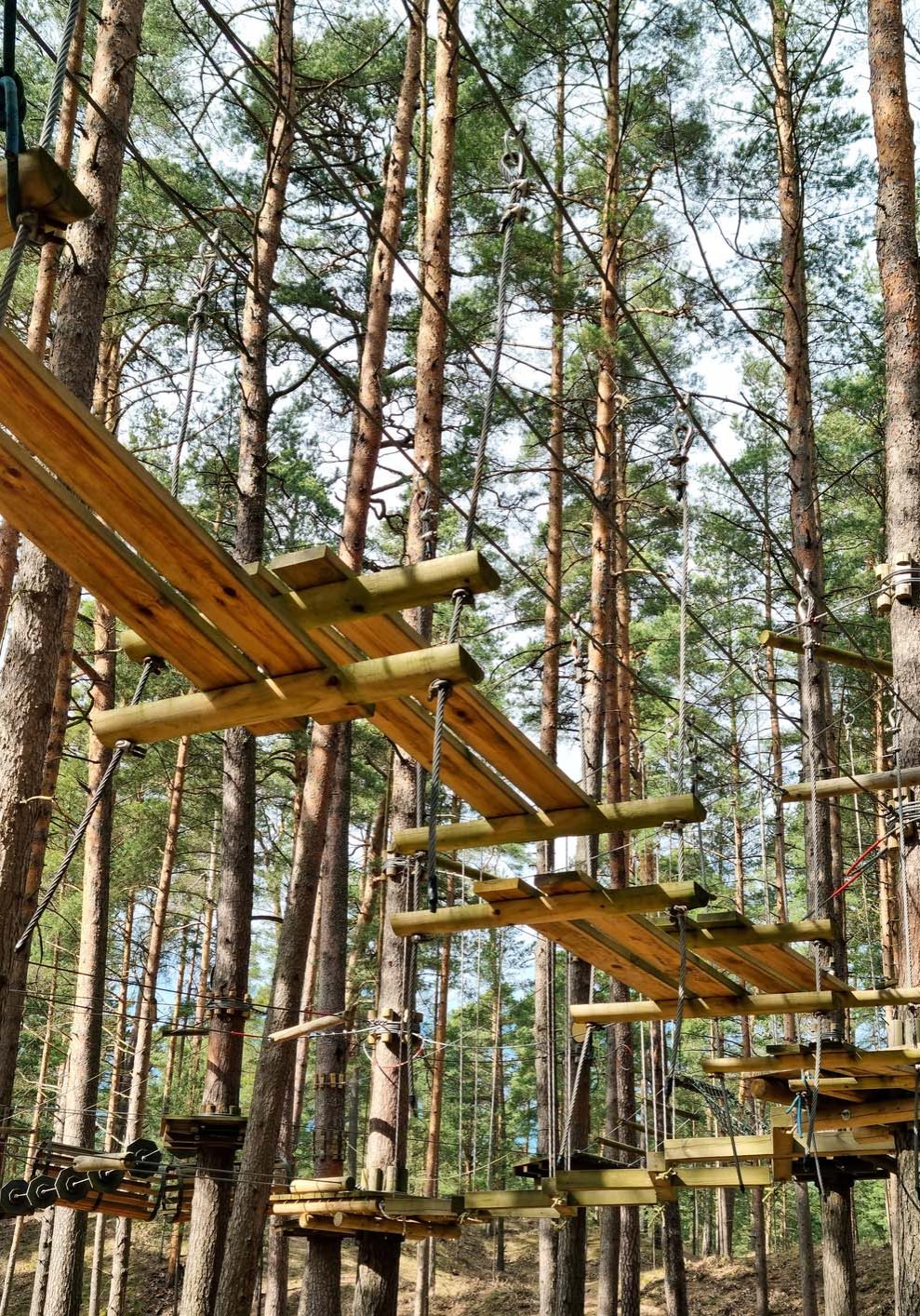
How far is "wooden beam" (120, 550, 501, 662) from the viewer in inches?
122

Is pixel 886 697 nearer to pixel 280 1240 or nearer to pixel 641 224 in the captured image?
pixel 641 224

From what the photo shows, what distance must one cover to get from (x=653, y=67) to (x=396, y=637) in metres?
11.0

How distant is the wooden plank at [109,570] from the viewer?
2779mm

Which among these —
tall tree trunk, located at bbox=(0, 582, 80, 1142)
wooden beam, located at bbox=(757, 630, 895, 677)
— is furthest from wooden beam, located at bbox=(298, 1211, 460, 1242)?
wooden beam, located at bbox=(757, 630, 895, 677)

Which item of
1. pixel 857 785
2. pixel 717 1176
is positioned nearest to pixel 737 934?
pixel 857 785

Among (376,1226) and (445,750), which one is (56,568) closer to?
(445,750)

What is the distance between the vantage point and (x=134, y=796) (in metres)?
18.1

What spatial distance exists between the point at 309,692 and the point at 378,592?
1.02 feet

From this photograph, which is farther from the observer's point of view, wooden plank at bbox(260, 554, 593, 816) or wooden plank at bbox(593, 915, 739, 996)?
wooden plank at bbox(593, 915, 739, 996)

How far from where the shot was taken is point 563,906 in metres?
4.10

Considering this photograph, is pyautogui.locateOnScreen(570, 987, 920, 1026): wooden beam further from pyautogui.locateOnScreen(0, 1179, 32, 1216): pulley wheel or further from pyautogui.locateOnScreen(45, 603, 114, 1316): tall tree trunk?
pyautogui.locateOnScreen(45, 603, 114, 1316): tall tree trunk

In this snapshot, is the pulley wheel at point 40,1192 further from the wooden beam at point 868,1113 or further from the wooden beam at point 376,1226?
the wooden beam at point 868,1113

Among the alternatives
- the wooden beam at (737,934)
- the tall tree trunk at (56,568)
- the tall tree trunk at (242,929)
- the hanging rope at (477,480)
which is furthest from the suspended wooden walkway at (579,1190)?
the hanging rope at (477,480)

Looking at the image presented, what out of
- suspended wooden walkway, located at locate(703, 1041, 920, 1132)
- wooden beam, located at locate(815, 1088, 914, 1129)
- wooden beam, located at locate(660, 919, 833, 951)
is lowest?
wooden beam, located at locate(815, 1088, 914, 1129)
